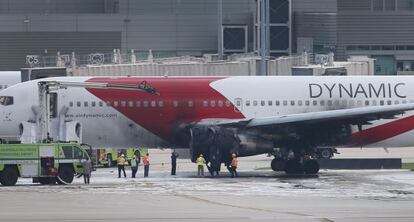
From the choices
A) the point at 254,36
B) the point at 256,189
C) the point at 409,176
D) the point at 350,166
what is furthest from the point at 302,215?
the point at 254,36

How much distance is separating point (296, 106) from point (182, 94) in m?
4.89

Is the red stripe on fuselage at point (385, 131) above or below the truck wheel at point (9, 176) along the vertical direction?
above

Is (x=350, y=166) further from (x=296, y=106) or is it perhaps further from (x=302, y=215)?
(x=302, y=215)

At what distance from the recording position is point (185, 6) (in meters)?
115

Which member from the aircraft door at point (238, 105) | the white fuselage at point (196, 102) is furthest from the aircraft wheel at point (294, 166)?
the aircraft door at point (238, 105)

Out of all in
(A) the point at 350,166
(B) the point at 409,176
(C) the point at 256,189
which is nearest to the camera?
(C) the point at 256,189

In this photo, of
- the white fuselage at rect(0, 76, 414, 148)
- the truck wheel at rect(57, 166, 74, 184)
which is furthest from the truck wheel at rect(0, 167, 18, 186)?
the white fuselage at rect(0, 76, 414, 148)

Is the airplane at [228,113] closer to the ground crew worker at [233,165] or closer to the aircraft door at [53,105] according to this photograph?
the aircraft door at [53,105]

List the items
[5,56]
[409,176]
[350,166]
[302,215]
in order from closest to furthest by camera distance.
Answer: [302,215], [409,176], [350,166], [5,56]

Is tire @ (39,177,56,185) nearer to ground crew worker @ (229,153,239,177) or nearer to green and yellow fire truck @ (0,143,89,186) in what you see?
green and yellow fire truck @ (0,143,89,186)

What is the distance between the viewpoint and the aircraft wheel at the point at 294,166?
2315 inches

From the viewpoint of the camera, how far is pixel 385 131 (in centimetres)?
5900

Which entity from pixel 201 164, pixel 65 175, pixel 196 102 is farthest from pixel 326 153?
pixel 65 175

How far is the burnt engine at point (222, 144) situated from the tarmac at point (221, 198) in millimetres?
938
